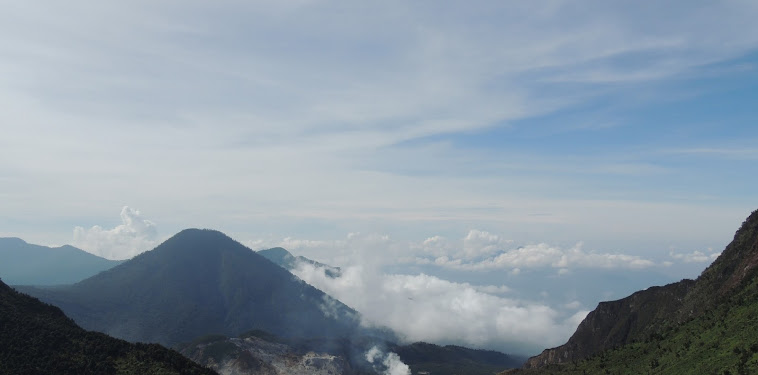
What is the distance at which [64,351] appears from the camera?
97.8 meters

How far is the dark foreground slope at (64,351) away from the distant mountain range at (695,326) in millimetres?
86142

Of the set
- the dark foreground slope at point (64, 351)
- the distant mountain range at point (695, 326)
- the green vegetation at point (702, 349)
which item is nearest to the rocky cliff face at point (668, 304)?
the distant mountain range at point (695, 326)

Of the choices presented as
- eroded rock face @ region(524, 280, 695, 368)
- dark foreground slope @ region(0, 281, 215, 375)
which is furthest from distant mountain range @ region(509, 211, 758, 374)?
dark foreground slope @ region(0, 281, 215, 375)

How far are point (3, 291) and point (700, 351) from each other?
14242 centimetres

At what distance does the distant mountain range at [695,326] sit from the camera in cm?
7531

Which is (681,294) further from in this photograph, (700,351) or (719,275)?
(700,351)

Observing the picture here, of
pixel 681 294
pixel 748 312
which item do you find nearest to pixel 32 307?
pixel 748 312

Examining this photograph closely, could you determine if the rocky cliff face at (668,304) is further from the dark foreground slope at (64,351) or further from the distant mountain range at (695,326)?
the dark foreground slope at (64,351)

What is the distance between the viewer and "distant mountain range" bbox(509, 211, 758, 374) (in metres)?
75.3

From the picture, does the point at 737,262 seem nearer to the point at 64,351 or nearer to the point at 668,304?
the point at 668,304

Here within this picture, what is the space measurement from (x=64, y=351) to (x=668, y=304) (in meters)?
161

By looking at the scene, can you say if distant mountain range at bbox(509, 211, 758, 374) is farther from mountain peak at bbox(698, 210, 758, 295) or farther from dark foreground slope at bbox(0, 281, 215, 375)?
dark foreground slope at bbox(0, 281, 215, 375)

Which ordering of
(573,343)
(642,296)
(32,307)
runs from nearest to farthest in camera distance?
1. (32,307)
2. (642,296)
3. (573,343)

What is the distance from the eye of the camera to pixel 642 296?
179 m
